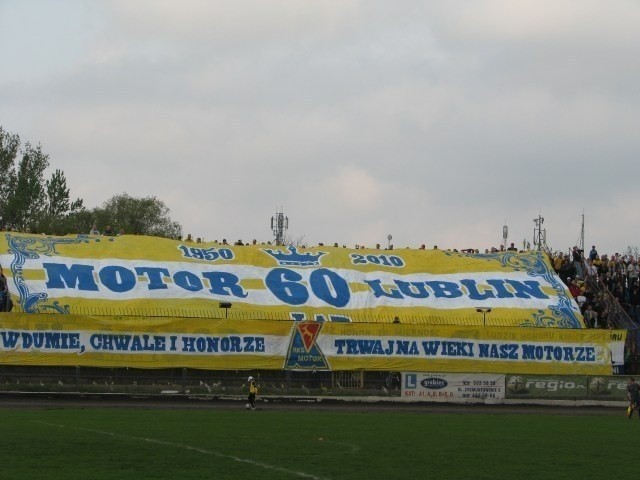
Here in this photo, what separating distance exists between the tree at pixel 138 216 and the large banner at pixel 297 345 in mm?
63605

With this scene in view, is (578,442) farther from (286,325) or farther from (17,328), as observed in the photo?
(17,328)

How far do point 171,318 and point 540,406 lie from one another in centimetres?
1662

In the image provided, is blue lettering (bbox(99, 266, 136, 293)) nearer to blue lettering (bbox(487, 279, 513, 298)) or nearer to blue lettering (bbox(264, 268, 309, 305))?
blue lettering (bbox(264, 268, 309, 305))

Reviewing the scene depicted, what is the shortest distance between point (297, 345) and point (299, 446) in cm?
2380

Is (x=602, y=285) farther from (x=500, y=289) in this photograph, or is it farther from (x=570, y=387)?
(x=570, y=387)

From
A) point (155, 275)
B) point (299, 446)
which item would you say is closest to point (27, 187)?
point (155, 275)

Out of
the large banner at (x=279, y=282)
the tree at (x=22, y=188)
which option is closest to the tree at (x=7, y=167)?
the tree at (x=22, y=188)

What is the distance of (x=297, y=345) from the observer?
49312 mm

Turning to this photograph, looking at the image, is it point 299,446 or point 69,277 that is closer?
point 299,446

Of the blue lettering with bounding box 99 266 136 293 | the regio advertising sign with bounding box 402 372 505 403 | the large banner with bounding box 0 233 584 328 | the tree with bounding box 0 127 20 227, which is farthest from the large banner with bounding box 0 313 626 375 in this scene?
the tree with bounding box 0 127 20 227

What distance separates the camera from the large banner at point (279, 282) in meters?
51.6

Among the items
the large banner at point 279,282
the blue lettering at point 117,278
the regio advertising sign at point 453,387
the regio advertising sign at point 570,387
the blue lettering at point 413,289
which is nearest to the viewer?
the regio advertising sign at point 453,387

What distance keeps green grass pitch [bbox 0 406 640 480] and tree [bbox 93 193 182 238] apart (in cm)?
7469

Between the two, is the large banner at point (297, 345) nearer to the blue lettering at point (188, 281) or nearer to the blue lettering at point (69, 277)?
the blue lettering at point (69, 277)
